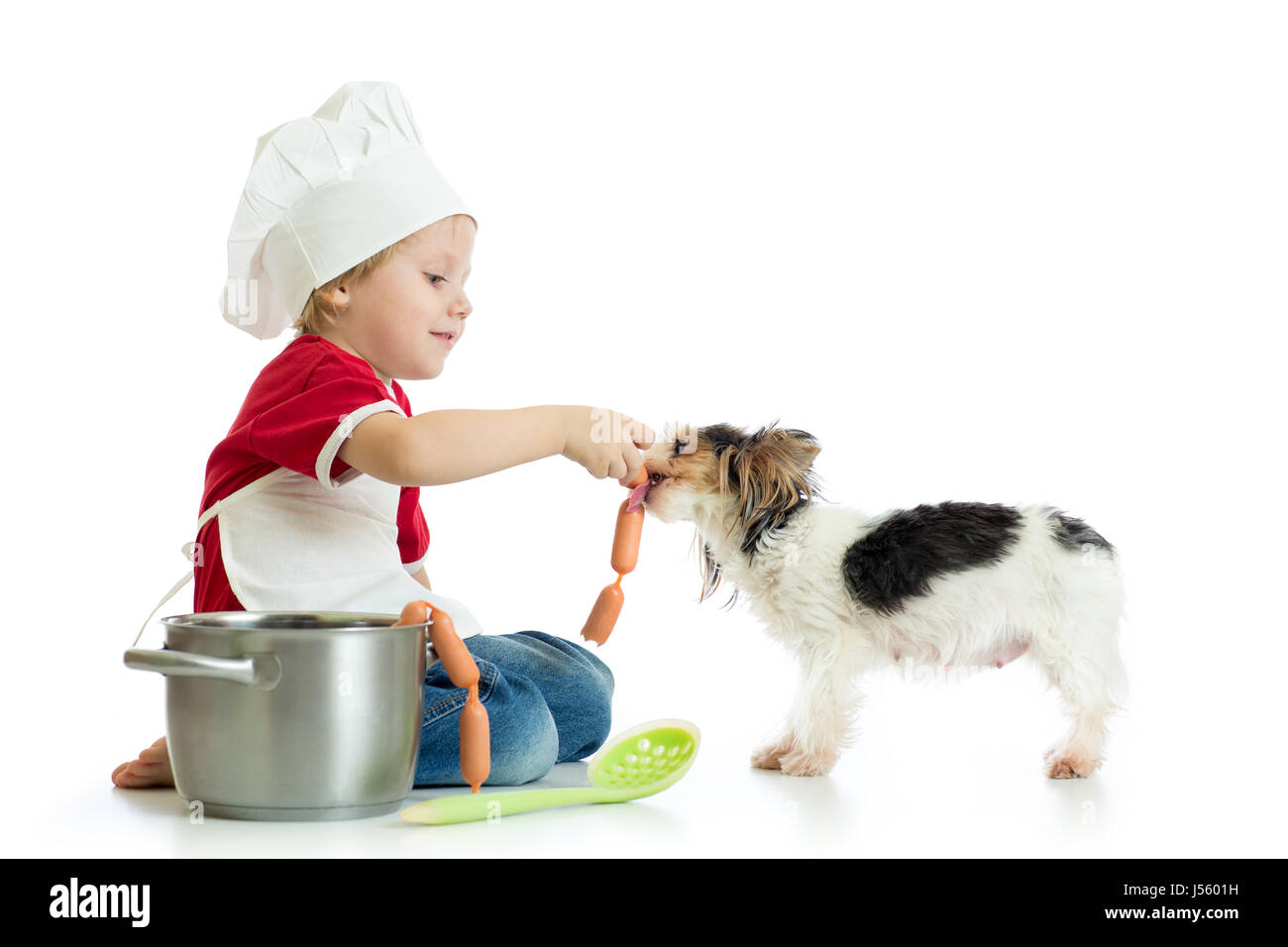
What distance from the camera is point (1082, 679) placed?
201 cm

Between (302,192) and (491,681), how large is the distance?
975mm

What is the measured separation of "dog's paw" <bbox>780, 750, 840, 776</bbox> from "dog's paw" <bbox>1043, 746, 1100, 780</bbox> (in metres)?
0.37

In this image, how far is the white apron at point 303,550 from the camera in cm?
200

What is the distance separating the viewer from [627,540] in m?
2.05

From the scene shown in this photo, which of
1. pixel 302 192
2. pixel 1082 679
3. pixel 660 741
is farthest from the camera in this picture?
pixel 302 192

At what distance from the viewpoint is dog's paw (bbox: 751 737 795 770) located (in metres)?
2.10

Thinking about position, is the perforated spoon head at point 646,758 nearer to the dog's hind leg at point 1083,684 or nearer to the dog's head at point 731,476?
the dog's head at point 731,476

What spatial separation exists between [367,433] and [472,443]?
0.53 ft

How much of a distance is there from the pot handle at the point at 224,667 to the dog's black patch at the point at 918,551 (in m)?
0.95

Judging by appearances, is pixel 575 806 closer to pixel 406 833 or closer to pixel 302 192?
pixel 406 833

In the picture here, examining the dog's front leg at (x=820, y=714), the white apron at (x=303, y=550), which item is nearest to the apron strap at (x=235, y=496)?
the white apron at (x=303, y=550)

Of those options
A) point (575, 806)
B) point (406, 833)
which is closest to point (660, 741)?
point (575, 806)

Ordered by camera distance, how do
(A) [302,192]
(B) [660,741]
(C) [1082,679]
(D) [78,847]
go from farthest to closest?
1. (A) [302,192]
2. (C) [1082,679]
3. (B) [660,741]
4. (D) [78,847]

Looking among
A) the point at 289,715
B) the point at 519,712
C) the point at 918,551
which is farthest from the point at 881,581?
the point at 289,715
